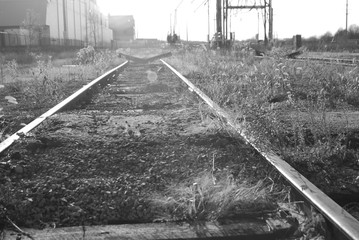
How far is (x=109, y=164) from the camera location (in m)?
3.36

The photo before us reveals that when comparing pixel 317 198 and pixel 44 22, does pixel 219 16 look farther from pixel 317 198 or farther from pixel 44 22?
pixel 44 22

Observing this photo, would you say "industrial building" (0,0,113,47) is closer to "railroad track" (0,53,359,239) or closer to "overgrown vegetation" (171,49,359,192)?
"overgrown vegetation" (171,49,359,192)

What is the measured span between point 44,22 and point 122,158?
5337 cm

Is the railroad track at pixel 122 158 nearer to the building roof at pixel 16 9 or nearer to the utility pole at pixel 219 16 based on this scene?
the utility pole at pixel 219 16

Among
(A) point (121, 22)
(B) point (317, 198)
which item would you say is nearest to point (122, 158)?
(B) point (317, 198)

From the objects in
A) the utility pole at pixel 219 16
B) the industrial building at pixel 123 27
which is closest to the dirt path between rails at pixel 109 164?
the utility pole at pixel 219 16

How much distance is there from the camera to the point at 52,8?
5619 cm

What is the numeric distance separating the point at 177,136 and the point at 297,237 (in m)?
2.05

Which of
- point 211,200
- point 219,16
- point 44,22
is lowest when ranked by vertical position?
point 211,200

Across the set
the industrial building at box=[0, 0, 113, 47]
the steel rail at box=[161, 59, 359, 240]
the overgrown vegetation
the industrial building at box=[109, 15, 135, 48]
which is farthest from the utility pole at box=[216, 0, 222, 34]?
the industrial building at box=[109, 15, 135, 48]

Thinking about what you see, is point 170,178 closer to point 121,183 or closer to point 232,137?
point 121,183

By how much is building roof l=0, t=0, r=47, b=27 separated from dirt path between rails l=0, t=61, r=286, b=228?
54.2 m

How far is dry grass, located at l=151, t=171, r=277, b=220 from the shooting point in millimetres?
2512

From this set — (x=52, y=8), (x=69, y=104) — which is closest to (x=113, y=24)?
(x=52, y=8)
